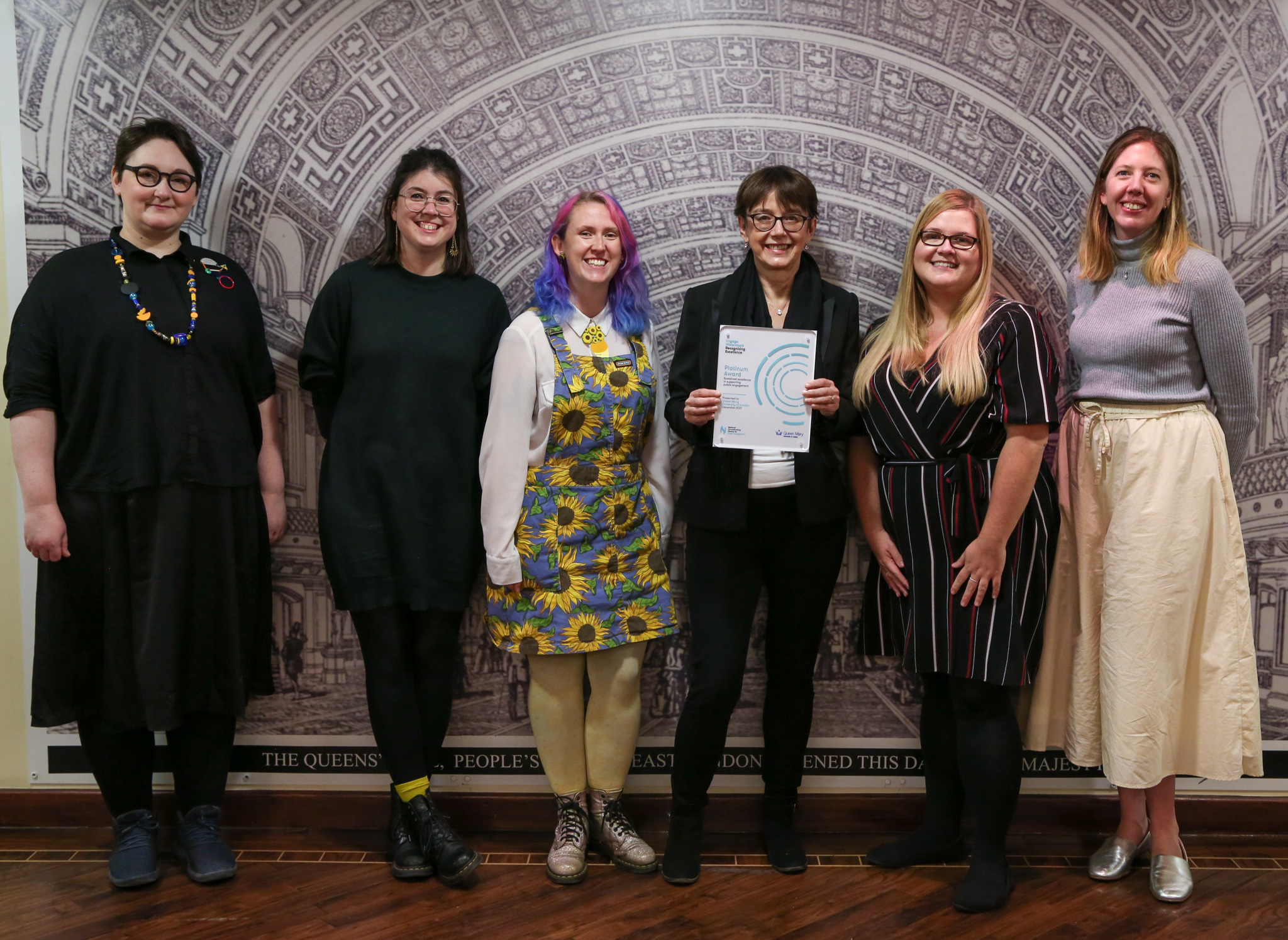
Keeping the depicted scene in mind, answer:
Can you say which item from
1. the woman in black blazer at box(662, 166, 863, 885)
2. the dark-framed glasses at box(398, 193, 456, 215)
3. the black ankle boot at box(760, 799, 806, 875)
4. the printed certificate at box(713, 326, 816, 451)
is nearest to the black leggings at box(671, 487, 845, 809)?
the woman in black blazer at box(662, 166, 863, 885)

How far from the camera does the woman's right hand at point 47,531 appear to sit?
7.36ft

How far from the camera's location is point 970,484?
7.09 ft

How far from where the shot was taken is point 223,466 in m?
2.32

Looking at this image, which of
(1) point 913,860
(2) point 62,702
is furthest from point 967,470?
(2) point 62,702

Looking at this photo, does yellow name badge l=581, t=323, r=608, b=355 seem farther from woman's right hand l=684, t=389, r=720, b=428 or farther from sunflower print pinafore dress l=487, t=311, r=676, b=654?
woman's right hand l=684, t=389, r=720, b=428

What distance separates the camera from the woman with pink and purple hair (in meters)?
2.28

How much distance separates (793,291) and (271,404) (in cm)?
140

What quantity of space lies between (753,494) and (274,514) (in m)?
1.29

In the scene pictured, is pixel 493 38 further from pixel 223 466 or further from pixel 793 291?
pixel 223 466

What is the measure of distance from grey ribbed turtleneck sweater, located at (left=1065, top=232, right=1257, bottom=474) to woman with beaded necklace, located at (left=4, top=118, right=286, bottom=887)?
2.14 meters

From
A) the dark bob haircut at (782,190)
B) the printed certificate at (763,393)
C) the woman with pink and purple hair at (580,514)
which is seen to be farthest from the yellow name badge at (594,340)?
the dark bob haircut at (782,190)

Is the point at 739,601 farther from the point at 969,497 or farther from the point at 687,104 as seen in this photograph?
the point at 687,104

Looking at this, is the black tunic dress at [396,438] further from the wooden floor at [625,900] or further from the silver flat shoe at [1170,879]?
the silver flat shoe at [1170,879]

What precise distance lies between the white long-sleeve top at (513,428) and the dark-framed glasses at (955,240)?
2.81ft
